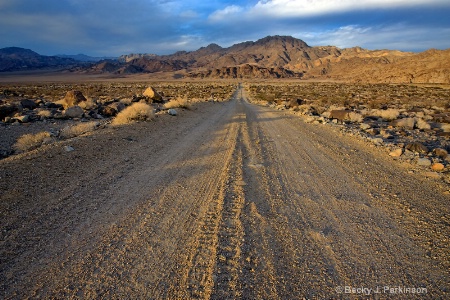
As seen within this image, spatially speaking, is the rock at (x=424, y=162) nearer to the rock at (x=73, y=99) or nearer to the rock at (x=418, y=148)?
the rock at (x=418, y=148)

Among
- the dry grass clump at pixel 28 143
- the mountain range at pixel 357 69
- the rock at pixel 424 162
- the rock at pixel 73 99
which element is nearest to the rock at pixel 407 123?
the rock at pixel 424 162

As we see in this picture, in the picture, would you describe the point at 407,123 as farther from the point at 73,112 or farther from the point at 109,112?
the point at 73,112

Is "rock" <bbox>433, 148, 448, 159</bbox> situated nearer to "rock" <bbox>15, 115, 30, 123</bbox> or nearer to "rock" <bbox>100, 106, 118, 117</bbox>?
"rock" <bbox>100, 106, 118, 117</bbox>

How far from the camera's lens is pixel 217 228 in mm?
4137

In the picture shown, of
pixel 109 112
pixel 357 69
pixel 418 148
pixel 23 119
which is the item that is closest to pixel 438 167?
pixel 418 148

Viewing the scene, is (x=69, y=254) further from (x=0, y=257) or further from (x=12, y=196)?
(x=12, y=196)

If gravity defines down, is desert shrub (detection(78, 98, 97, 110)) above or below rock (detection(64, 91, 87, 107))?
below

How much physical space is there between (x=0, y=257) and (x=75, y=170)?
10.4ft

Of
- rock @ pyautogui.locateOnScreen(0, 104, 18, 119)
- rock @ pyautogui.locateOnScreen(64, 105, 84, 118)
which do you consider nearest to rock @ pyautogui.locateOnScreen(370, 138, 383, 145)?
rock @ pyautogui.locateOnScreen(64, 105, 84, 118)

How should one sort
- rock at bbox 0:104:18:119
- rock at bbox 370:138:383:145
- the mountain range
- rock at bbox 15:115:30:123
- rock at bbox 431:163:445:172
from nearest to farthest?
rock at bbox 431:163:445:172, rock at bbox 370:138:383:145, rock at bbox 15:115:30:123, rock at bbox 0:104:18:119, the mountain range

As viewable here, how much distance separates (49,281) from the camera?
3.08 metres

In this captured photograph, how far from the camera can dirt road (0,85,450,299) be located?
10.1 ft

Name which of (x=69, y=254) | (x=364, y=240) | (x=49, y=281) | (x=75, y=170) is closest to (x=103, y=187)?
(x=75, y=170)

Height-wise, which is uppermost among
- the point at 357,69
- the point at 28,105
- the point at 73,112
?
the point at 357,69
